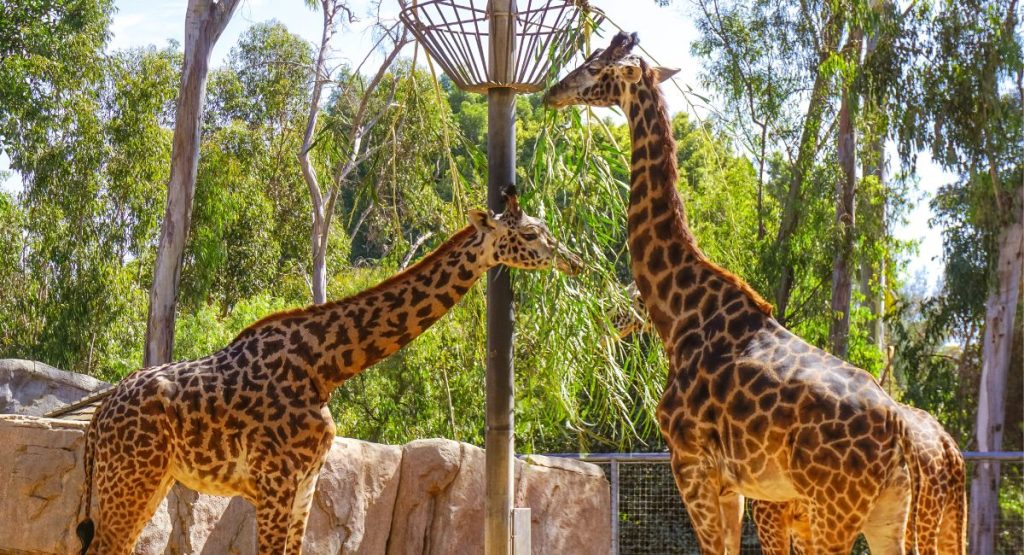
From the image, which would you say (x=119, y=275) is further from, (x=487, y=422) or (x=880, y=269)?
(x=487, y=422)

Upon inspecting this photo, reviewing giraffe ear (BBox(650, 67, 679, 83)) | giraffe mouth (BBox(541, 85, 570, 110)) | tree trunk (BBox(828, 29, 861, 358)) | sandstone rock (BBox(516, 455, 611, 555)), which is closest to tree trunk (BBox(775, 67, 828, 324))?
tree trunk (BBox(828, 29, 861, 358))

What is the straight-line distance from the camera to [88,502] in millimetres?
5750

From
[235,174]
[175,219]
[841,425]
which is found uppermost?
[235,174]

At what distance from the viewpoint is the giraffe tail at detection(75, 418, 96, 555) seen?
5.65 m

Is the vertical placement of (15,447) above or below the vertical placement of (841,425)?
below

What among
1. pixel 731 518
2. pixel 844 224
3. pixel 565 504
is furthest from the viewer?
pixel 844 224

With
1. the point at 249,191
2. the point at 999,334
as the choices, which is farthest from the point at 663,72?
the point at 249,191

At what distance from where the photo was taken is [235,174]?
847 inches

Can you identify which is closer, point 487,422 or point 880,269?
point 487,422

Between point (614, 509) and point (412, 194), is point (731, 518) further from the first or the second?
point (412, 194)

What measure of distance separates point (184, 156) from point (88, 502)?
8.34m

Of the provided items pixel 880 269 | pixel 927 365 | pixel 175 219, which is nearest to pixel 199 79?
pixel 175 219

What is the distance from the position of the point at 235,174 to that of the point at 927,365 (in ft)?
46.2

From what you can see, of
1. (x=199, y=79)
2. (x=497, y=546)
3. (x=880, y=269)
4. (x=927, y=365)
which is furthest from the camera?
(x=927, y=365)
